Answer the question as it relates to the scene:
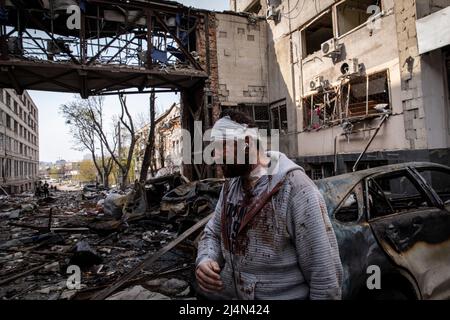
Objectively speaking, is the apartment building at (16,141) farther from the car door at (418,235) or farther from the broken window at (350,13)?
the car door at (418,235)

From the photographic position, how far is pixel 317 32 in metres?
13.2

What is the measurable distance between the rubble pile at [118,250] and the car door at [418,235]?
8.12 feet

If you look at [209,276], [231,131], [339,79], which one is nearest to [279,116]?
[339,79]

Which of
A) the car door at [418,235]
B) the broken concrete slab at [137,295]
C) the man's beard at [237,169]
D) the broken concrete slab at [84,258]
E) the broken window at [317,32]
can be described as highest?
the broken window at [317,32]

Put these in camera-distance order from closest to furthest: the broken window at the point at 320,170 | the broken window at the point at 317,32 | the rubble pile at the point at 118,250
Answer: the rubble pile at the point at 118,250 → the broken window at the point at 320,170 → the broken window at the point at 317,32

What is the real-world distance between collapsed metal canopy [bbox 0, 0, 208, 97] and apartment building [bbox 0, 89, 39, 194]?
24.9m

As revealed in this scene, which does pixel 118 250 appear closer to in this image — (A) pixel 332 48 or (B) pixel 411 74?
(B) pixel 411 74

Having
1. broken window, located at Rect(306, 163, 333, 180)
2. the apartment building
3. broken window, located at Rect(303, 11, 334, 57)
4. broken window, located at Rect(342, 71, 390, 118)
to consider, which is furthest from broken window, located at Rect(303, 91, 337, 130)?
the apartment building

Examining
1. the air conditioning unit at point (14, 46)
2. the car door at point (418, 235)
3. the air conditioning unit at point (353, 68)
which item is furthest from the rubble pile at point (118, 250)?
the air conditioning unit at point (353, 68)

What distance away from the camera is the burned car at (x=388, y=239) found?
7.86 ft

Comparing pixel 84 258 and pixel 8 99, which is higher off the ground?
pixel 8 99

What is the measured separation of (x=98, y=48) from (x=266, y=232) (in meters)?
11.4
